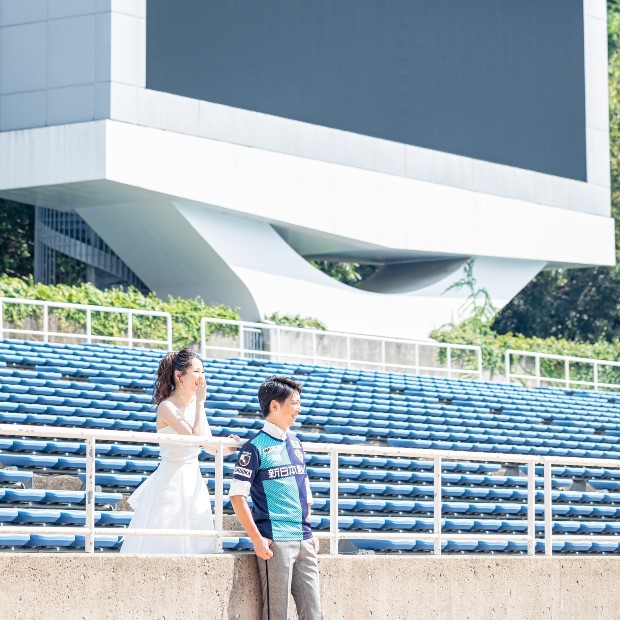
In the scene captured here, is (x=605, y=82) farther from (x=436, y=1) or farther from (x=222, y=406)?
(x=222, y=406)

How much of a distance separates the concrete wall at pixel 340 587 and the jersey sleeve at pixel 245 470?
0.64 meters

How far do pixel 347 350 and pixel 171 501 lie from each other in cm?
1869

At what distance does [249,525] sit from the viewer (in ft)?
27.3

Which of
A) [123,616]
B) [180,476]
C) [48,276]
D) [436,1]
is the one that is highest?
[436,1]

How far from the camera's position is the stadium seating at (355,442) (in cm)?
1194

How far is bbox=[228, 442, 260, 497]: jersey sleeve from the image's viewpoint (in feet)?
27.3

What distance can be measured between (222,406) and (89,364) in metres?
1.87

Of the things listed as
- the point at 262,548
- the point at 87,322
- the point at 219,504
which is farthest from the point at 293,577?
the point at 87,322

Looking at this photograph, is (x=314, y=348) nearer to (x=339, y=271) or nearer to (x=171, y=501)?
(x=339, y=271)

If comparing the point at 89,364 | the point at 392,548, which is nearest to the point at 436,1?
the point at 89,364

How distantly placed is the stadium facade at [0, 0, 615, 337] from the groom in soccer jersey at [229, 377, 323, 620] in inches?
713

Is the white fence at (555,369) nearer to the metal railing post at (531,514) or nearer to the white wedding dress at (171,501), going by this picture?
the metal railing post at (531,514)

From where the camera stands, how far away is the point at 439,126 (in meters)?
31.2

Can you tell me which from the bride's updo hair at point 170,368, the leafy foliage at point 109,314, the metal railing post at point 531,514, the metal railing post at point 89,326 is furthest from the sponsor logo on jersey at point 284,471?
the leafy foliage at point 109,314
